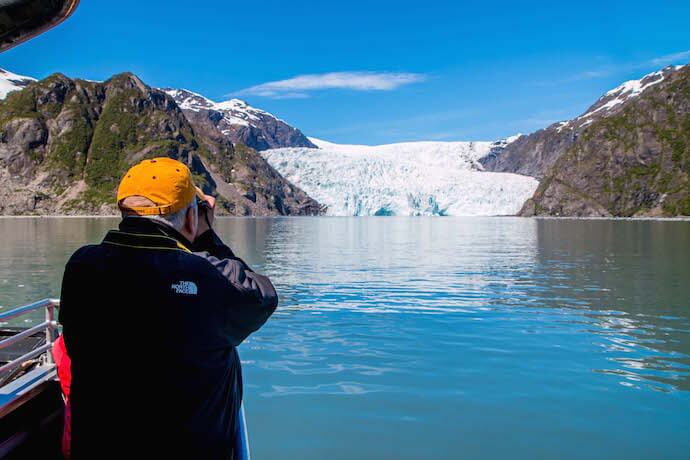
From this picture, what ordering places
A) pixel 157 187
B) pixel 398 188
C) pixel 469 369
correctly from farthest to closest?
pixel 398 188
pixel 469 369
pixel 157 187

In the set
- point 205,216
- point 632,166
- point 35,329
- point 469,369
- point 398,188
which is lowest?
point 469,369

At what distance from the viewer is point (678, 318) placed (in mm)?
16359

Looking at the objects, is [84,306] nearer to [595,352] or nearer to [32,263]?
[595,352]

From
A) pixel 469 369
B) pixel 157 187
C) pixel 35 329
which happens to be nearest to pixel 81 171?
pixel 469 369

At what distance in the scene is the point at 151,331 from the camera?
2584 mm

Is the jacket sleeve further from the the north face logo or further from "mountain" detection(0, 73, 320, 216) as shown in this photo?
"mountain" detection(0, 73, 320, 216)

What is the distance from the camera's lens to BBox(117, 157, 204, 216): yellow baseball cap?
9.18 feet

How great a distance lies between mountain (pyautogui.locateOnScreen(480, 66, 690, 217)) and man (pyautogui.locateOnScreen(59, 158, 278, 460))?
17219 cm

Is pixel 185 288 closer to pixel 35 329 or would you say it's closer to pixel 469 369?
pixel 35 329

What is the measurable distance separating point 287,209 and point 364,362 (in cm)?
18436

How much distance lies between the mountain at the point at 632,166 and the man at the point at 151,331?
172m

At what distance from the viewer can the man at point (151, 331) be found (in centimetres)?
258

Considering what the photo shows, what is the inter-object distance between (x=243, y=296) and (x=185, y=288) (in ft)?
0.87

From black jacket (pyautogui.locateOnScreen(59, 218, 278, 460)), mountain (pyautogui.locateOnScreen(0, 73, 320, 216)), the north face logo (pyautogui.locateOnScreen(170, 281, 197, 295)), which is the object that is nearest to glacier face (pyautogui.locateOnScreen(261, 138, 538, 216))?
mountain (pyautogui.locateOnScreen(0, 73, 320, 216))
